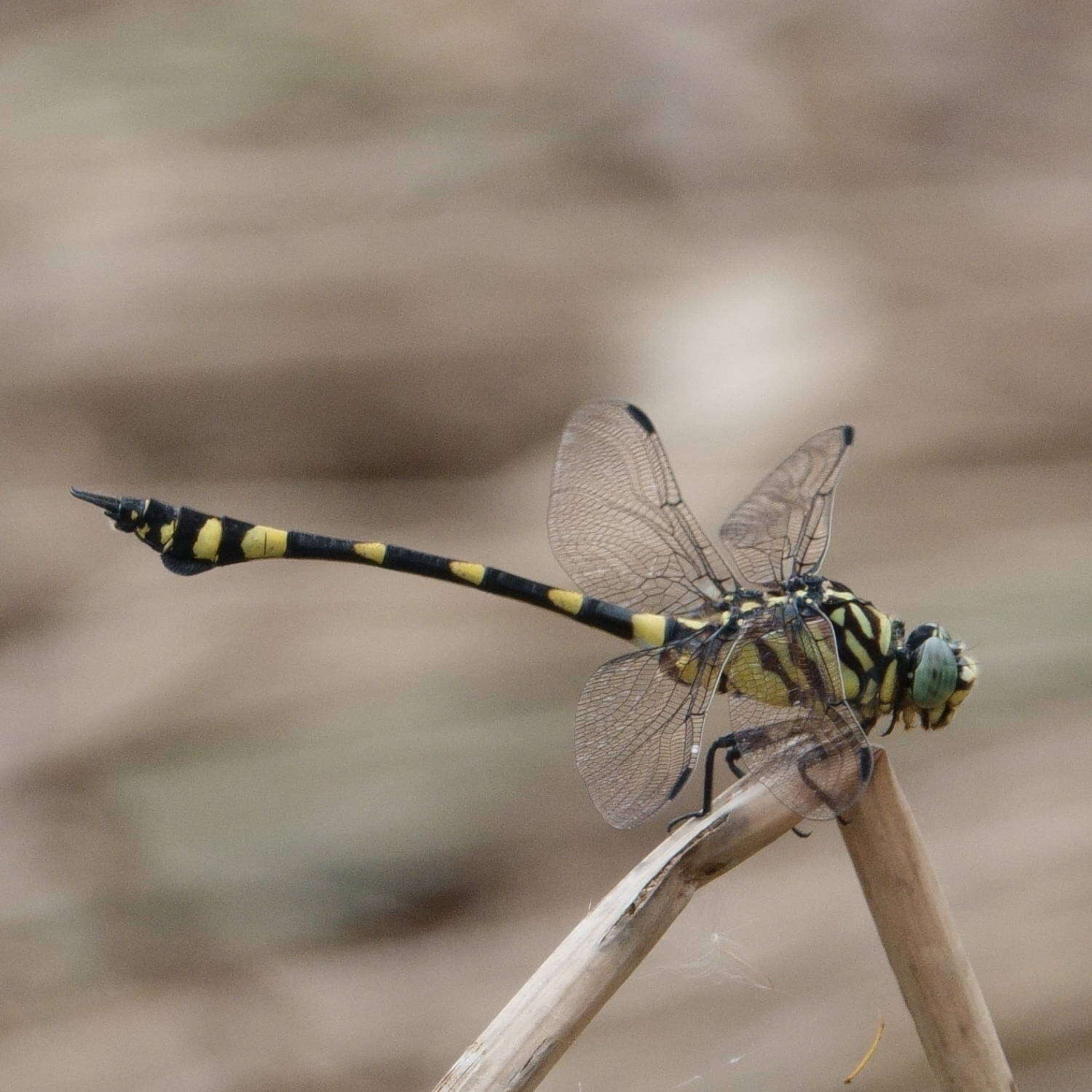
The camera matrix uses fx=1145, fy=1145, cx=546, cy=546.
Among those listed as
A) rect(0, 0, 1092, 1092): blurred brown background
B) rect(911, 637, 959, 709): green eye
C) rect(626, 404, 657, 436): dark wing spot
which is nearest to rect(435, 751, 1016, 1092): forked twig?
rect(911, 637, 959, 709): green eye

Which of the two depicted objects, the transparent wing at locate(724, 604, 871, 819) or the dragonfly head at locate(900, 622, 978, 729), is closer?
the transparent wing at locate(724, 604, 871, 819)

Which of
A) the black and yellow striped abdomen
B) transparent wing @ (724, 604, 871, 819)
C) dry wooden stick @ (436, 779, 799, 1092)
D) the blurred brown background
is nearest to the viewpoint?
dry wooden stick @ (436, 779, 799, 1092)

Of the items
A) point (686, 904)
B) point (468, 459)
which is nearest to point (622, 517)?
point (686, 904)

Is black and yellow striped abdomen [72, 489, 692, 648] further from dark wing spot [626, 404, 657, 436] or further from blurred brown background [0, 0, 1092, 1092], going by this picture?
blurred brown background [0, 0, 1092, 1092]

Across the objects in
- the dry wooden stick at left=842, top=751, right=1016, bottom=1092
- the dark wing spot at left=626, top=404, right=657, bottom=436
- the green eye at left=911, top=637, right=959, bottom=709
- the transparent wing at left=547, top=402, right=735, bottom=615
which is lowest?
the dry wooden stick at left=842, top=751, right=1016, bottom=1092

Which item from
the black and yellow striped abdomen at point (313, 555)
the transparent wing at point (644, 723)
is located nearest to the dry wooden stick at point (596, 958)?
the transparent wing at point (644, 723)

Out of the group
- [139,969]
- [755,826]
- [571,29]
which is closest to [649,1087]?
[139,969]

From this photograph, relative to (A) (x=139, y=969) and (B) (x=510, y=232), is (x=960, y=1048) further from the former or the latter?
(B) (x=510, y=232)
